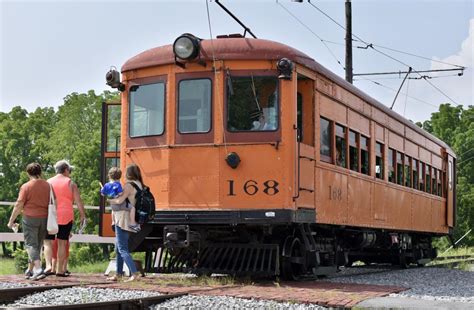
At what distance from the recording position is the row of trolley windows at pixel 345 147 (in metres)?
12.3

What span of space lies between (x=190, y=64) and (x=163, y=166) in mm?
1466

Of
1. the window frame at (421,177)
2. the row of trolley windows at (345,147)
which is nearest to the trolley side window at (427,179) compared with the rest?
the window frame at (421,177)

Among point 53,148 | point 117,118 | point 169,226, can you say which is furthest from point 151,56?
point 53,148

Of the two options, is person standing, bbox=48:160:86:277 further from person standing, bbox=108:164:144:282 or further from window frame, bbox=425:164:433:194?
window frame, bbox=425:164:433:194

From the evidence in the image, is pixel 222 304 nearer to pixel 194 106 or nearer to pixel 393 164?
pixel 194 106

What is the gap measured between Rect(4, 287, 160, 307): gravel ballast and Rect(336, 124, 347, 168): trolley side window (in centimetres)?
477

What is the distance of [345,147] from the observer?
13.1m

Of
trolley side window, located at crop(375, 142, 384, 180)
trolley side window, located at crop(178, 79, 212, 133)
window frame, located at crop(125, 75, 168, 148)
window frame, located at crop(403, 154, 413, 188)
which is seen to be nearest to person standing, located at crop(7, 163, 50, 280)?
window frame, located at crop(125, 75, 168, 148)

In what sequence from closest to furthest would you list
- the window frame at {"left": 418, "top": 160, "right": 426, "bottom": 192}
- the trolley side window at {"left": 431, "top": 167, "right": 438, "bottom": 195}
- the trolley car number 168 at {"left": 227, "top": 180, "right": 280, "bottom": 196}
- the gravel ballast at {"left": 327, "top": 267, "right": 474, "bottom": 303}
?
the gravel ballast at {"left": 327, "top": 267, "right": 474, "bottom": 303}
the trolley car number 168 at {"left": 227, "top": 180, "right": 280, "bottom": 196}
the window frame at {"left": 418, "top": 160, "right": 426, "bottom": 192}
the trolley side window at {"left": 431, "top": 167, "right": 438, "bottom": 195}

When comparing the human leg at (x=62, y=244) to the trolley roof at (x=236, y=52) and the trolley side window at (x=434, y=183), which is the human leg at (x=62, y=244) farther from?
the trolley side window at (x=434, y=183)

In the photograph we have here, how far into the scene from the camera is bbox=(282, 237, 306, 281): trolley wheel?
1149 cm

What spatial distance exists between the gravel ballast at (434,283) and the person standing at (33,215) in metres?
4.45

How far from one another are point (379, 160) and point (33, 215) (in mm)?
6843

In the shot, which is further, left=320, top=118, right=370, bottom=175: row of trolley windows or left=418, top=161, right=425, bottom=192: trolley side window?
left=418, top=161, right=425, bottom=192: trolley side window
